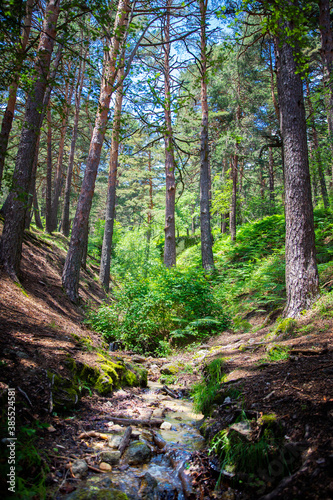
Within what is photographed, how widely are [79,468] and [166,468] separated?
90 centimetres

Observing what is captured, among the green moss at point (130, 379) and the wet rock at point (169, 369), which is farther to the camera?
the wet rock at point (169, 369)

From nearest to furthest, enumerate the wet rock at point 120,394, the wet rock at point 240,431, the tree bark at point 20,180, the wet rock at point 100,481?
1. the wet rock at point 100,481
2. the wet rock at point 240,431
3. the wet rock at point 120,394
4. the tree bark at point 20,180

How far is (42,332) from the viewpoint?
451cm

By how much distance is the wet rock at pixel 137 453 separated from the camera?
2770mm

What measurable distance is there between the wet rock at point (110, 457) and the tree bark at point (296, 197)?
384cm

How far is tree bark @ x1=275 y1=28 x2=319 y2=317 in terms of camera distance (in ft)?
16.8

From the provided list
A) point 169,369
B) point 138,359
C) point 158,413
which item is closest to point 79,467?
point 158,413

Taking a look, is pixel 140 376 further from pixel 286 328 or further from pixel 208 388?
pixel 286 328

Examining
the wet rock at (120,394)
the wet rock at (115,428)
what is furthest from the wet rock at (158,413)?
the wet rock at (115,428)

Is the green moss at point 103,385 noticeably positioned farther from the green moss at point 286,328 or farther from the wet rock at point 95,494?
the green moss at point 286,328

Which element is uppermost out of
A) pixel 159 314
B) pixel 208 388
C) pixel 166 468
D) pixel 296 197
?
pixel 296 197

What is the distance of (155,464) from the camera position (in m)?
2.82

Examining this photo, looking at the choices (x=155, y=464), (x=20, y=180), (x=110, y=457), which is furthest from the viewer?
(x=20, y=180)

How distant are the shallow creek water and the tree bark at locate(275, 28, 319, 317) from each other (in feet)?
9.32
